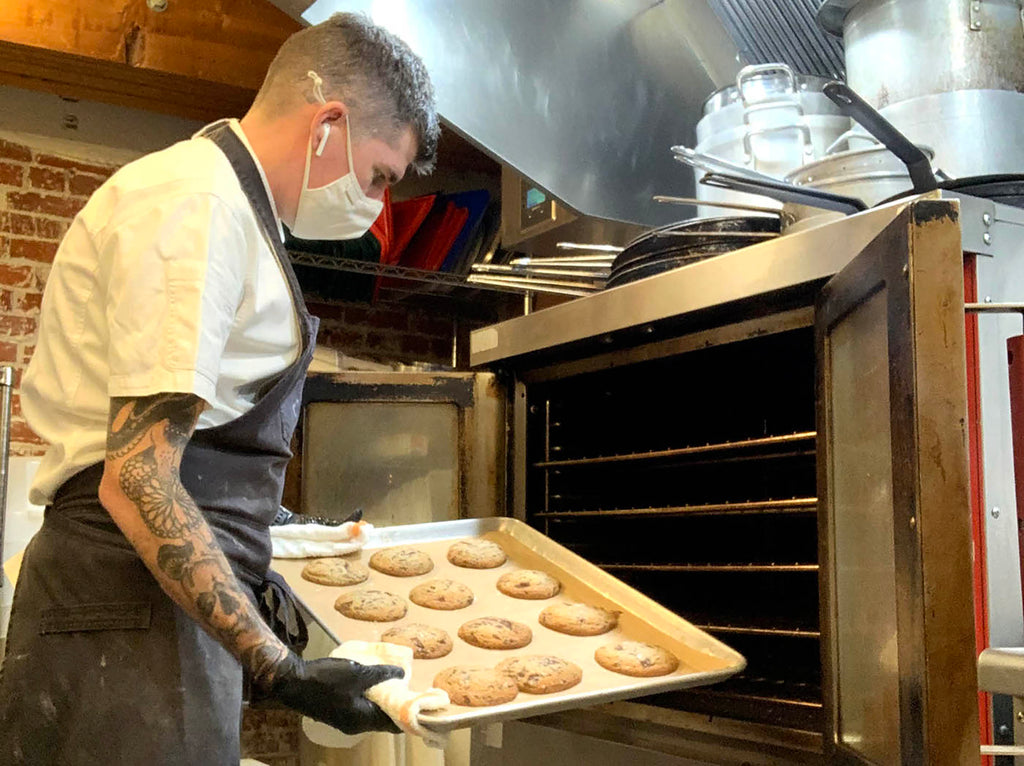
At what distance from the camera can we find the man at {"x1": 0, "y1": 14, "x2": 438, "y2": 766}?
1146 mm

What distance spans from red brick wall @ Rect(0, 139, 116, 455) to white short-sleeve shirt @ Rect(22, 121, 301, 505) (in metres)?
1.97

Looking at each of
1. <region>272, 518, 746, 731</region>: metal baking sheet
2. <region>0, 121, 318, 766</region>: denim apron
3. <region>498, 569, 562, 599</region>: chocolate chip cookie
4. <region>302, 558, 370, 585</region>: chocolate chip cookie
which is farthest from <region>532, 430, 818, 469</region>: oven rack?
<region>0, 121, 318, 766</region>: denim apron

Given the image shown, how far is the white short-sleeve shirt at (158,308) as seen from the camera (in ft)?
3.76

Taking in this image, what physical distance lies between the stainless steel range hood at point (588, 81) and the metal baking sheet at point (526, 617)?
1.03 m

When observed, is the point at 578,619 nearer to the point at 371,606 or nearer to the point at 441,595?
the point at 441,595

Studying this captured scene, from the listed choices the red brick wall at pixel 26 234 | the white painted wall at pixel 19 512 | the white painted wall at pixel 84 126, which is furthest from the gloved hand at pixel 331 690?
the white painted wall at pixel 84 126

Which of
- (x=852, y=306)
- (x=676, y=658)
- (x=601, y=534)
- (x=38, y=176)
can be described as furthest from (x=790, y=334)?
(x=38, y=176)

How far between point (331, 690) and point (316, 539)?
789 mm

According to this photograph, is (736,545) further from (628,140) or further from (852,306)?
(628,140)

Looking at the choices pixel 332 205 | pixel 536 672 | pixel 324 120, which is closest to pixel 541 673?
pixel 536 672

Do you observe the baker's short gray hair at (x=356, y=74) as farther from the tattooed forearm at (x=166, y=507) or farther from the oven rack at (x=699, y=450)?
the oven rack at (x=699, y=450)

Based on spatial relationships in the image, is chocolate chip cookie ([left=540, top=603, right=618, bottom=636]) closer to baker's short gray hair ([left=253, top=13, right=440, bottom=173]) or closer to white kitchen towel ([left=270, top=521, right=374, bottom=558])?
white kitchen towel ([left=270, top=521, right=374, bottom=558])

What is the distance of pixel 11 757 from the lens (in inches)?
49.3

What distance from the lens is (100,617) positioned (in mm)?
1242
